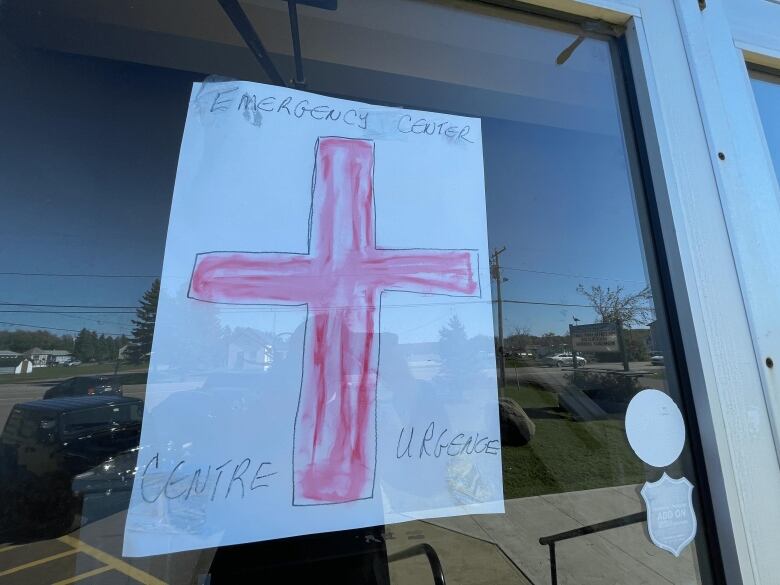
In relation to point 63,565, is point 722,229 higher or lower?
higher

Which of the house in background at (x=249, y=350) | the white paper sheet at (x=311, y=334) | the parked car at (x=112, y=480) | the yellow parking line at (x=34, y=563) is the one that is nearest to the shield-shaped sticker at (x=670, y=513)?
the white paper sheet at (x=311, y=334)

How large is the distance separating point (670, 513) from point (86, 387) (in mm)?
1038

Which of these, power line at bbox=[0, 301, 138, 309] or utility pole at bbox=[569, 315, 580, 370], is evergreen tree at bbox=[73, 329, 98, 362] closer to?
power line at bbox=[0, 301, 138, 309]

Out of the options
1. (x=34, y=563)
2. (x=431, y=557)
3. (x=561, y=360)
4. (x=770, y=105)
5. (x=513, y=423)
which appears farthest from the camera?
(x=431, y=557)

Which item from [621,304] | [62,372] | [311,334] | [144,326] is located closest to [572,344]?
[621,304]

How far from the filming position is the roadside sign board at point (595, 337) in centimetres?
98

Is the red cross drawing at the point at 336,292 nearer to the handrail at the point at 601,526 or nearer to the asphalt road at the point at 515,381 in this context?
the asphalt road at the point at 515,381

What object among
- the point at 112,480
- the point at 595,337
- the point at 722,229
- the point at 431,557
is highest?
the point at 722,229

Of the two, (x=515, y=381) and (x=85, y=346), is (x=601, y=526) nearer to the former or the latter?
(x=515, y=381)

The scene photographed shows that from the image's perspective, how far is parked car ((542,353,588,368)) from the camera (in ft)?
3.19

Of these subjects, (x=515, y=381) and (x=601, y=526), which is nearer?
(x=515, y=381)

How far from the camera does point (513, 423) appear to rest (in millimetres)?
858

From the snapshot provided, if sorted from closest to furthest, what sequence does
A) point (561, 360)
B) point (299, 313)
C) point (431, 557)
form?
point (299, 313) → point (561, 360) → point (431, 557)

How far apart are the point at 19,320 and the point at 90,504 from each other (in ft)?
1.00
